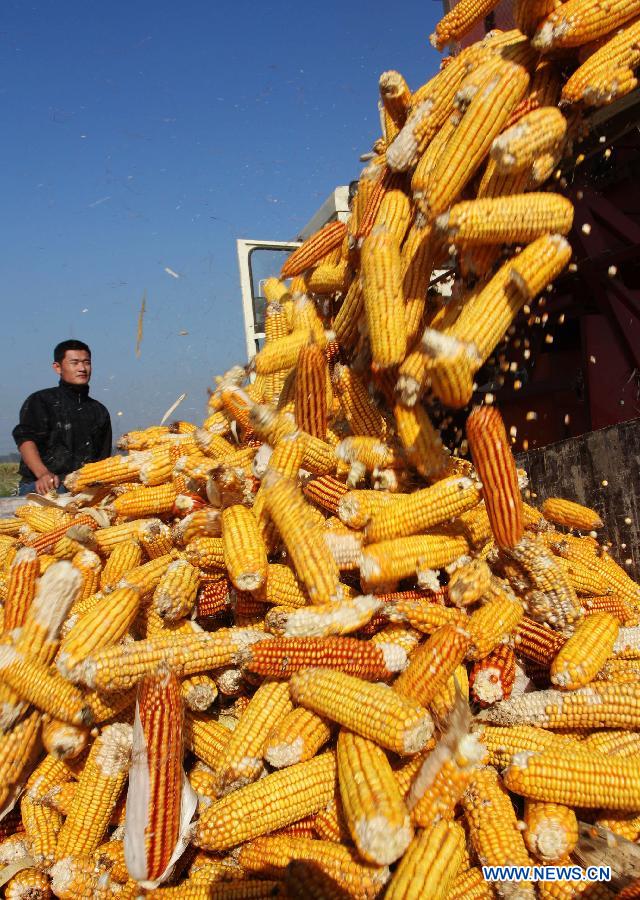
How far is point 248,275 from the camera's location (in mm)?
9578

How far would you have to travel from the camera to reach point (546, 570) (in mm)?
2998

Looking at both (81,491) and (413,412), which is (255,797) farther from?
(81,491)

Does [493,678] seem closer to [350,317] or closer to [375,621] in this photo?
[375,621]

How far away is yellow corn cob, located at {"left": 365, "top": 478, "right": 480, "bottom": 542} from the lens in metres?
2.96

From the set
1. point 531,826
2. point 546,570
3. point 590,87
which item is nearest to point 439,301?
point 590,87

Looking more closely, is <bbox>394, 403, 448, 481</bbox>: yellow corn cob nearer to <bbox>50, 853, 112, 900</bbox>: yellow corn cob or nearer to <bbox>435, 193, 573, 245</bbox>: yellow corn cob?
<bbox>435, 193, 573, 245</bbox>: yellow corn cob

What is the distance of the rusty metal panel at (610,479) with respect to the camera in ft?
13.1

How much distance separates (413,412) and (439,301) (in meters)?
0.89

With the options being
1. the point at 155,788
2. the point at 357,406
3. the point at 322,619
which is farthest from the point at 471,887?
the point at 357,406

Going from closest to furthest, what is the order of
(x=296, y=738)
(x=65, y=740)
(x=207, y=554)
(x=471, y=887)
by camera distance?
(x=471, y=887)
(x=296, y=738)
(x=65, y=740)
(x=207, y=554)

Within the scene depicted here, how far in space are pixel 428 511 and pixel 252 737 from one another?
4.42 feet

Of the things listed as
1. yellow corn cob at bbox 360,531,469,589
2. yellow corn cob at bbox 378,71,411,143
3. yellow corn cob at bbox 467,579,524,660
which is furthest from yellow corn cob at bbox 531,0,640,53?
yellow corn cob at bbox 467,579,524,660

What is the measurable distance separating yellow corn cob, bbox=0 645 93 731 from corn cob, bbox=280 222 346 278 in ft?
10.1

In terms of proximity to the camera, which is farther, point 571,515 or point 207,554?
point 571,515
